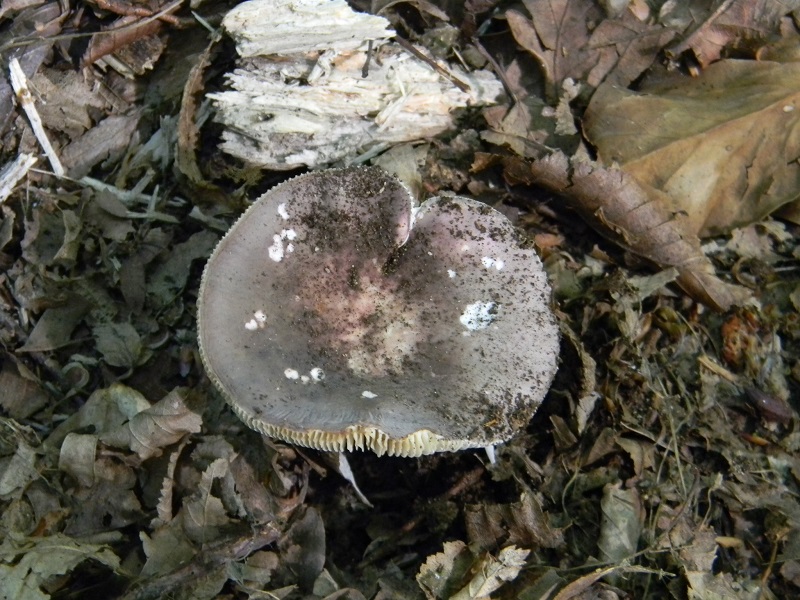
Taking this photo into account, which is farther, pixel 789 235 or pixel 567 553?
pixel 789 235

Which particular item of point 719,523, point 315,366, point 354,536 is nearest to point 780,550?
point 719,523

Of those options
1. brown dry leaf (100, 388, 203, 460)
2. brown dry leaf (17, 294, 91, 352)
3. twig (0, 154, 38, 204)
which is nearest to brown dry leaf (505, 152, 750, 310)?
brown dry leaf (100, 388, 203, 460)

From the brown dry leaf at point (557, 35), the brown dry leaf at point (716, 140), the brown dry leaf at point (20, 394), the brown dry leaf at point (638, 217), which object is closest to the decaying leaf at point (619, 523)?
the brown dry leaf at point (638, 217)

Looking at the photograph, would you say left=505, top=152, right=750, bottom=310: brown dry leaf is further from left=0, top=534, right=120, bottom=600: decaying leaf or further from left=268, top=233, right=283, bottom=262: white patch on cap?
left=0, top=534, right=120, bottom=600: decaying leaf

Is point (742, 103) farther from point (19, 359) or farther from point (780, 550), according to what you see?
point (19, 359)

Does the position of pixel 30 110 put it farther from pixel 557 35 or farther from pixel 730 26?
pixel 730 26

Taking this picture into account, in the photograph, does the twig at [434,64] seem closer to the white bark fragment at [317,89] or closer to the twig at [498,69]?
the white bark fragment at [317,89]
